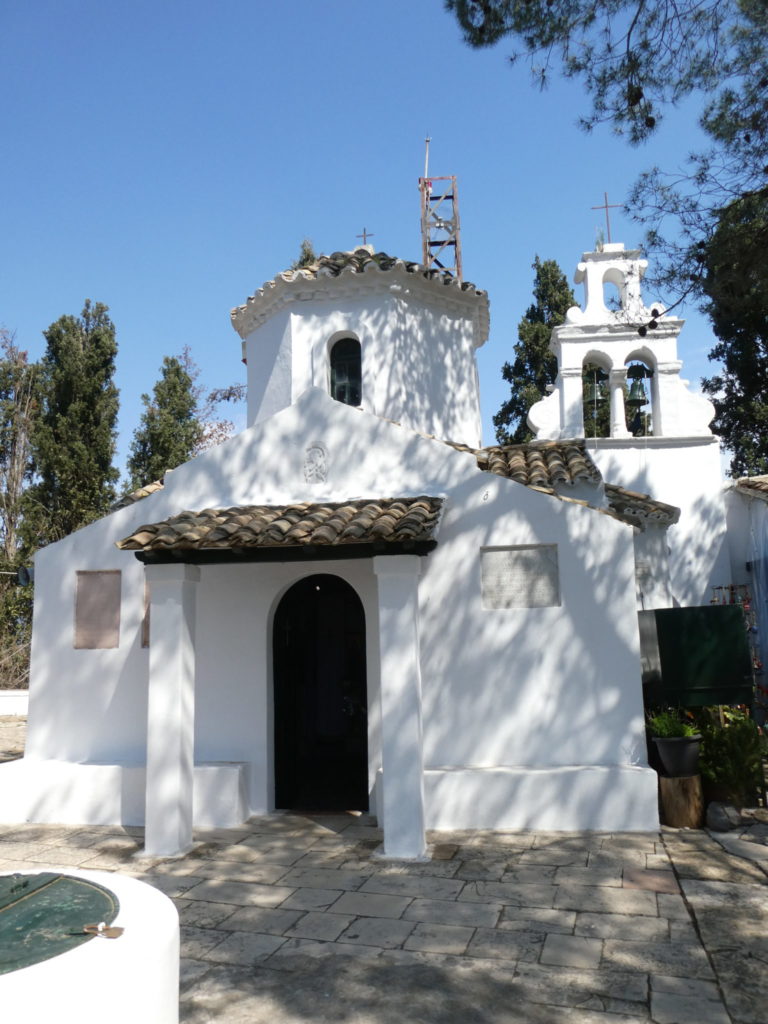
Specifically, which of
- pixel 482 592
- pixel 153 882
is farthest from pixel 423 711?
pixel 153 882

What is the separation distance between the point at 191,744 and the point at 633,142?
7.00m

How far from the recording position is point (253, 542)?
7184 mm

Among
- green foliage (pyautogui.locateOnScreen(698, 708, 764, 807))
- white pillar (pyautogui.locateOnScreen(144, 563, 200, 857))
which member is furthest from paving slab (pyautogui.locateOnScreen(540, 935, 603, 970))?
white pillar (pyautogui.locateOnScreen(144, 563, 200, 857))

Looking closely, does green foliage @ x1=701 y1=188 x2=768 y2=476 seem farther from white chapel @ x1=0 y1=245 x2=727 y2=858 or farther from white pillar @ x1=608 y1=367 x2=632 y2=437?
white chapel @ x1=0 y1=245 x2=727 y2=858

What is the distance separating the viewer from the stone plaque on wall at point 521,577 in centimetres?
787

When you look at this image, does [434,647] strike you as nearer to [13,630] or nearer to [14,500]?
[13,630]

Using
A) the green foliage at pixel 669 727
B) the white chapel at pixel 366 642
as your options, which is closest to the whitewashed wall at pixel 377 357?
the white chapel at pixel 366 642

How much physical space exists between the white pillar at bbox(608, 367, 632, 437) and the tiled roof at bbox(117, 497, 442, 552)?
6.72 metres

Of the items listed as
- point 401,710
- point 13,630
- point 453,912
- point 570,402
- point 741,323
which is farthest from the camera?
point 13,630

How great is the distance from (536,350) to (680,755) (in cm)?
1934

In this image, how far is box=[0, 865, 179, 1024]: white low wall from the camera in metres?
2.60

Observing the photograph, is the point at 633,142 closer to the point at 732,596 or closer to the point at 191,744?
the point at 191,744

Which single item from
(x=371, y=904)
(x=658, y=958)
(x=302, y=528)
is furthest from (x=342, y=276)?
(x=658, y=958)

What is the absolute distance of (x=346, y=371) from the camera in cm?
1162
